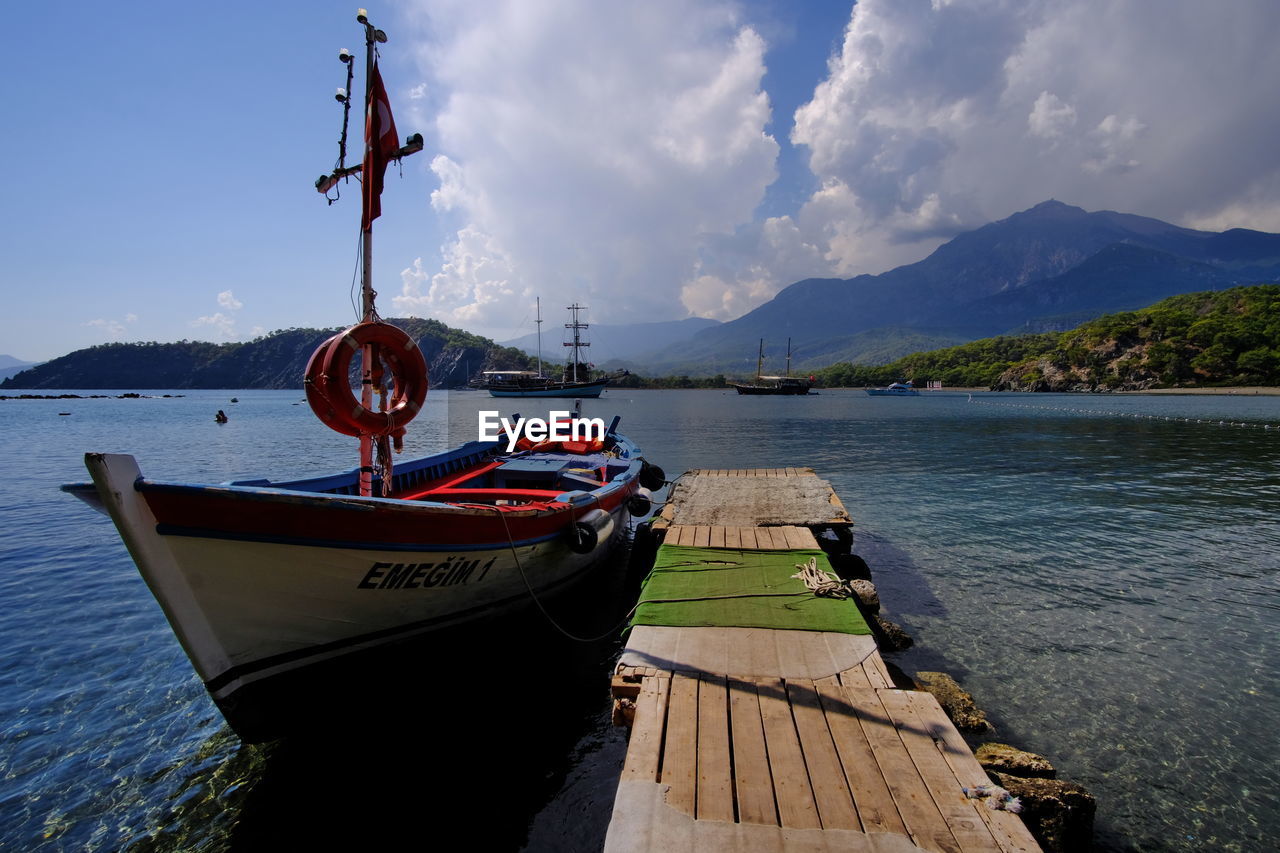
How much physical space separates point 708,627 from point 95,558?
15.0 metres

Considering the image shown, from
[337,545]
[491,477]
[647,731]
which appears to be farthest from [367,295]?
[647,731]

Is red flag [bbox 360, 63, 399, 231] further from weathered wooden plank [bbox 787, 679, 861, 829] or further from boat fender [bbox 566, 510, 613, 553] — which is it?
weathered wooden plank [bbox 787, 679, 861, 829]

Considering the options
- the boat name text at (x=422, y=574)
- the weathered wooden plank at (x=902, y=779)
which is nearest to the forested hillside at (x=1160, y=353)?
the weathered wooden plank at (x=902, y=779)

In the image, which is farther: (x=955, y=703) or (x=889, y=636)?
(x=889, y=636)

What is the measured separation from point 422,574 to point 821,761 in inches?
193

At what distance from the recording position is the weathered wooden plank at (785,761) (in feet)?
12.5

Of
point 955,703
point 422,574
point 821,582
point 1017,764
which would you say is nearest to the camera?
point 1017,764

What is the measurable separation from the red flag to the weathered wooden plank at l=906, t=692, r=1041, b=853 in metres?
9.27

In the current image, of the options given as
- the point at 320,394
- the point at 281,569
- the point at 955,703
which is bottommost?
the point at 955,703

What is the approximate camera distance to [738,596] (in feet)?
25.8

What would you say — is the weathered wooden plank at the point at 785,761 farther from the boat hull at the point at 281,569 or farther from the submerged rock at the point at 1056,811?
the boat hull at the point at 281,569

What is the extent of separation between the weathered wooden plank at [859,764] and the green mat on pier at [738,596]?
4.98ft

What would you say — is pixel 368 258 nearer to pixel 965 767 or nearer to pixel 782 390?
pixel 965 767

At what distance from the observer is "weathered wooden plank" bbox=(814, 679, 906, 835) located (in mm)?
3768
